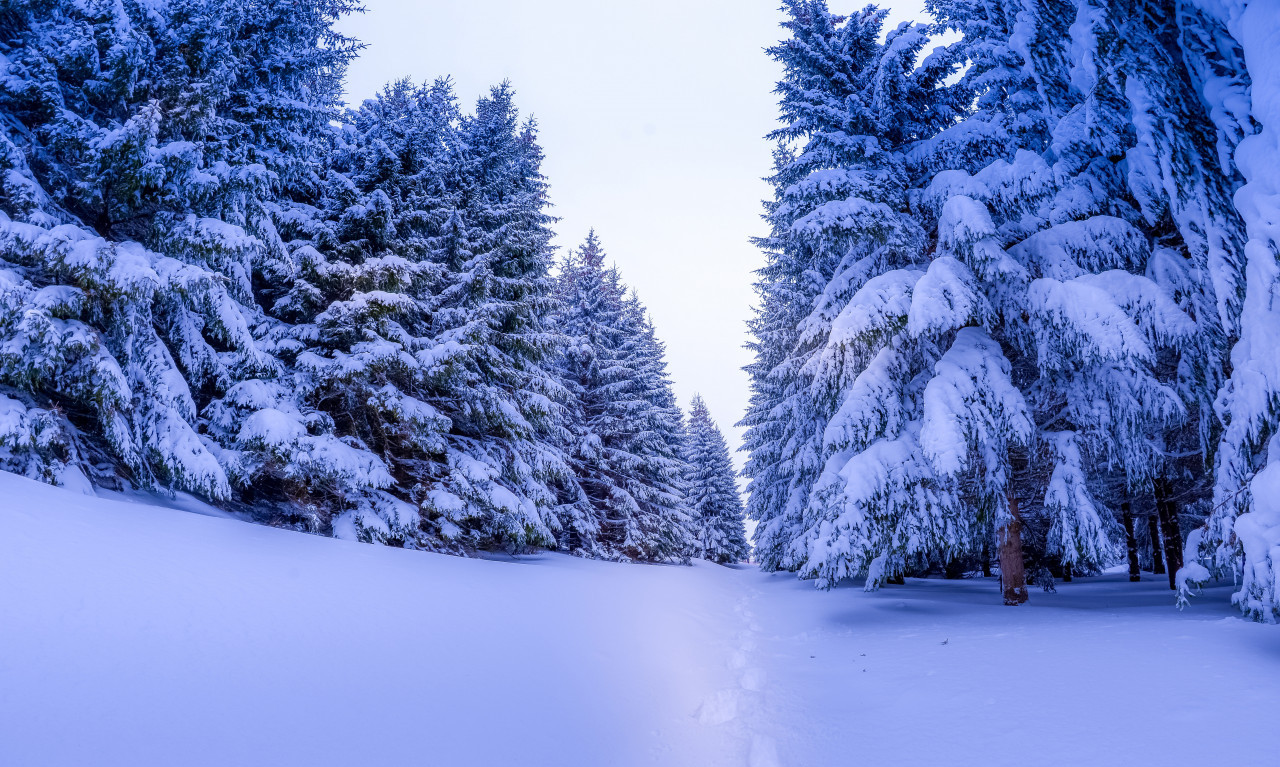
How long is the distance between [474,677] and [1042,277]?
26.7 feet

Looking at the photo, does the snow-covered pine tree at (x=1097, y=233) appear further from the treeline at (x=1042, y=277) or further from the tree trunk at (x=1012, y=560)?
the tree trunk at (x=1012, y=560)

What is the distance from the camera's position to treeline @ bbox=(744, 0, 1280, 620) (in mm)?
4301

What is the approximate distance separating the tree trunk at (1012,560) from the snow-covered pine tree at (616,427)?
10486mm

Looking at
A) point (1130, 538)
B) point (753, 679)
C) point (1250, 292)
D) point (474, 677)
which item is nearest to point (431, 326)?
point (474, 677)

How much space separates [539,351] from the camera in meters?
12.8

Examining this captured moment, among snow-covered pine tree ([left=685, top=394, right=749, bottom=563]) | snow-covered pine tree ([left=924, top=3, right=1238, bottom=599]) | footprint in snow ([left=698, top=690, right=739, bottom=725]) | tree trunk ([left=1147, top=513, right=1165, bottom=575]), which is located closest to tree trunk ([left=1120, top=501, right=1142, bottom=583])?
tree trunk ([left=1147, top=513, right=1165, bottom=575])

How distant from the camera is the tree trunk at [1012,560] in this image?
7621 mm

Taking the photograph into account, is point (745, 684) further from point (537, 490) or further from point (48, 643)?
point (537, 490)

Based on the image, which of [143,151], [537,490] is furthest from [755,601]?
[143,151]

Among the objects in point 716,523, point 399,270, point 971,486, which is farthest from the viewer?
point 716,523

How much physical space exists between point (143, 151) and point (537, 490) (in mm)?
8256

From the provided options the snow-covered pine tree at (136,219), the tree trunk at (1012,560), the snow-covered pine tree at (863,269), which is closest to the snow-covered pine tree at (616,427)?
the snow-covered pine tree at (863,269)

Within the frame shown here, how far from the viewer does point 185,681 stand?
2.78 meters

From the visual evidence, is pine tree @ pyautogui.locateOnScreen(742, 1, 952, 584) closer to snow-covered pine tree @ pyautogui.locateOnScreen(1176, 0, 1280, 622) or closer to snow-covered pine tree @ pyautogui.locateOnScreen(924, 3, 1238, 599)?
snow-covered pine tree @ pyautogui.locateOnScreen(924, 3, 1238, 599)
